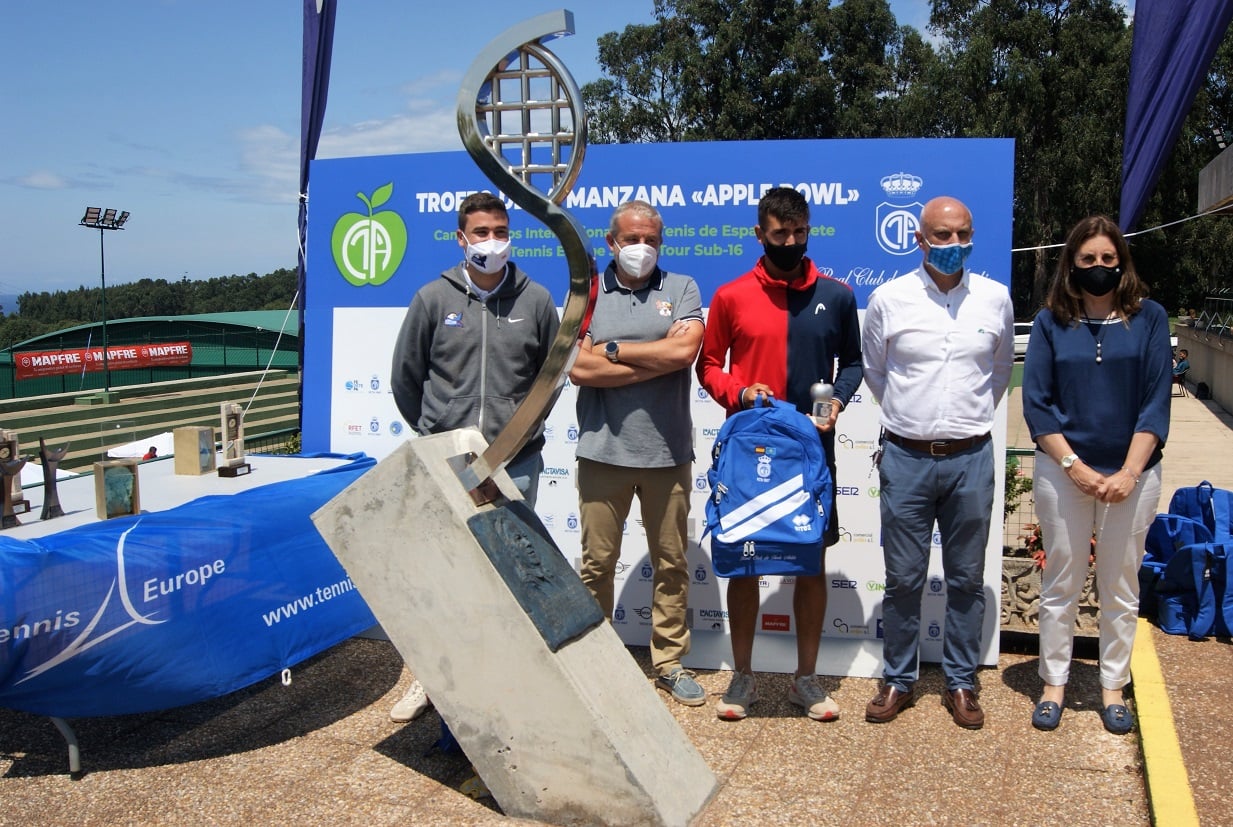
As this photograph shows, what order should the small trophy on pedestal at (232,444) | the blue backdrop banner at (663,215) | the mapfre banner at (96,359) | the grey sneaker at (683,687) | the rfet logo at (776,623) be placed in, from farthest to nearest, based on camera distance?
the mapfre banner at (96,359)
the small trophy on pedestal at (232,444)
the rfet logo at (776,623)
the blue backdrop banner at (663,215)
the grey sneaker at (683,687)

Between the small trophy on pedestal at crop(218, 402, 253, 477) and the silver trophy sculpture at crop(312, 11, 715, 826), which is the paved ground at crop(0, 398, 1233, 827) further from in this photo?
the small trophy on pedestal at crop(218, 402, 253, 477)

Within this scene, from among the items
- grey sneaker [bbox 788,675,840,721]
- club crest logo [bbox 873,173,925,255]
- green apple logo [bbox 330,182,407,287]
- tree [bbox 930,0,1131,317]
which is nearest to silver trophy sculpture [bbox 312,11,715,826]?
grey sneaker [bbox 788,675,840,721]

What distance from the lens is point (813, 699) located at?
4121mm

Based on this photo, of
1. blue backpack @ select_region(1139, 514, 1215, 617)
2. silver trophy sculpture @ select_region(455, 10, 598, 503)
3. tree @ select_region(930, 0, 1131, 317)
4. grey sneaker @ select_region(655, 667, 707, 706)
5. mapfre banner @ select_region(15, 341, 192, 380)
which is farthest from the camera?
tree @ select_region(930, 0, 1131, 317)

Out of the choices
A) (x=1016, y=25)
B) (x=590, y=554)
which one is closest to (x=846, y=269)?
(x=590, y=554)

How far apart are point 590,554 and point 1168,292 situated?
36.2 m

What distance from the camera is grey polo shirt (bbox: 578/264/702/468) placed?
4.09 meters

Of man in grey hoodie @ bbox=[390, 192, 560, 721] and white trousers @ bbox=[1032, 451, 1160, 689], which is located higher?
man in grey hoodie @ bbox=[390, 192, 560, 721]

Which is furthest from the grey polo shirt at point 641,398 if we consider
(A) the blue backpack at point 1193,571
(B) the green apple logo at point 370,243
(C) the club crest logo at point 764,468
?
(A) the blue backpack at point 1193,571

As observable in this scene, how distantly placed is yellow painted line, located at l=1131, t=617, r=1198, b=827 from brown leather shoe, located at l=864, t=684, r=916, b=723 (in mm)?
870

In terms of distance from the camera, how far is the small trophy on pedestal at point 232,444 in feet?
16.1

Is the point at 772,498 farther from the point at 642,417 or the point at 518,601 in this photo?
the point at 518,601

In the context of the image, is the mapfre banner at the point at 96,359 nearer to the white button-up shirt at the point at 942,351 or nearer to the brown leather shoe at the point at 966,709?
the white button-up shirt at the point at 942,351

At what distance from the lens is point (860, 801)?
336 centimetres
